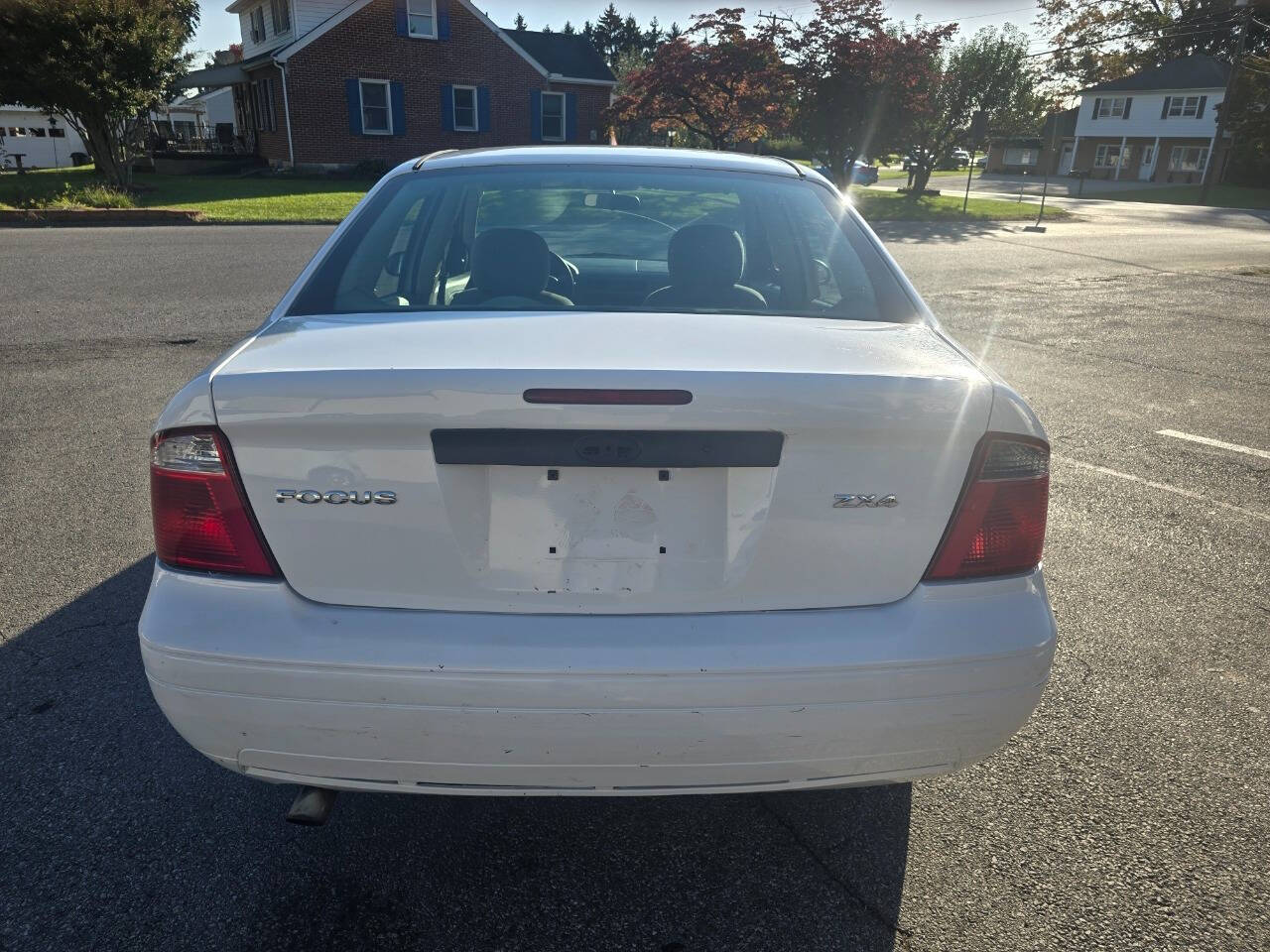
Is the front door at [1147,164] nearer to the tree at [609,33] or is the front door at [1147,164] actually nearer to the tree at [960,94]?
the tree at [960,94]

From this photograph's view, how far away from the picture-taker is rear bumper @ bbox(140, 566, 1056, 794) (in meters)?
1.78

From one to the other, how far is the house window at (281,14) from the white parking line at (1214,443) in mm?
30728

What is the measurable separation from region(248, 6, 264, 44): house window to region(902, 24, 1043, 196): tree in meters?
22.7

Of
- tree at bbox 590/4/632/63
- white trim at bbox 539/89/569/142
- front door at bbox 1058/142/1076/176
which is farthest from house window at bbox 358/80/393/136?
tree at bbox 590/4/632/63

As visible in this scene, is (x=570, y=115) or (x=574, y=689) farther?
(x=570, y=115)

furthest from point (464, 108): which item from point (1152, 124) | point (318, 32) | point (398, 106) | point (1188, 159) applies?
point (1188, 159)

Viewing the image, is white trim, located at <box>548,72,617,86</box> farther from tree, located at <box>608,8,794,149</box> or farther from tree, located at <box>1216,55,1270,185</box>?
tree, located at <box>1216,55,1270,185</box>

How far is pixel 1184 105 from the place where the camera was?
55.5 metres

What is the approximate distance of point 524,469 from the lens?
1.78 metres

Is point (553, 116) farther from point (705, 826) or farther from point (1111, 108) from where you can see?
point (1111, 108)

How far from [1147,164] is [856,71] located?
1731 inches

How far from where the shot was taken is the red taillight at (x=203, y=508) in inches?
72.8

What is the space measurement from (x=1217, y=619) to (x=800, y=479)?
262 centimetres

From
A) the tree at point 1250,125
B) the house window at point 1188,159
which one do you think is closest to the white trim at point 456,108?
the tree at point 1250,125
